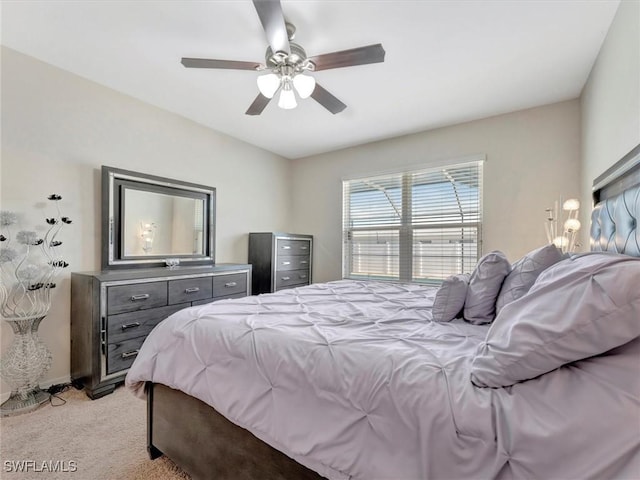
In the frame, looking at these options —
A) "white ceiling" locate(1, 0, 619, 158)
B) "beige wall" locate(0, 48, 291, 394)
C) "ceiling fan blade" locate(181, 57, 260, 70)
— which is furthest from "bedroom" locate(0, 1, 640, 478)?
"ceiling fan blade" locate(181, 57, 260, 70)

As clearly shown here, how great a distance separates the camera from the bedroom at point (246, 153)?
2.18 metres

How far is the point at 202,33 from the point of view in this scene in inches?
79.4

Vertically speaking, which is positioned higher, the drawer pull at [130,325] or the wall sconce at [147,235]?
the wall sconce at [147,235]

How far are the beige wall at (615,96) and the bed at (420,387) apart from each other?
0.39 meters

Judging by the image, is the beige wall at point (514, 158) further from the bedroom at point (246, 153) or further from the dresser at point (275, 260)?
the dresser at point (275, 260)

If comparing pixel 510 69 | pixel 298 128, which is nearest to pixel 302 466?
pixel 510 69

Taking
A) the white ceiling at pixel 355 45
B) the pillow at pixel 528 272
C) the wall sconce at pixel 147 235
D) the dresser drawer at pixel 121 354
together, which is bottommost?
the dresser drawer at pixel 121 354

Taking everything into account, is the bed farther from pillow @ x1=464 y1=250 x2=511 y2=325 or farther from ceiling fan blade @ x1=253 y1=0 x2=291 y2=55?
ceiling fan blade @ x1=253 y1=0 x2=291 y2=55

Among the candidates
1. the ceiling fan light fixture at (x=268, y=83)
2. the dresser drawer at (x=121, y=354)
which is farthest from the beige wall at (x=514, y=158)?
the dresser drawer at (x=121, y=354)

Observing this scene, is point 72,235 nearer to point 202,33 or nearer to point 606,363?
point 202,33

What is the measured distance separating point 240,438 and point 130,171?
264cm

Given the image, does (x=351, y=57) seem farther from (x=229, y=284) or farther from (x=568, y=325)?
(x=229, y=284)

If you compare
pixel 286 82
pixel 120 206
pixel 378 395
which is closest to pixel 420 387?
pixel 378 395

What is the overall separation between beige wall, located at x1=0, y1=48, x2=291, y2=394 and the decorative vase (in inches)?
7.5
